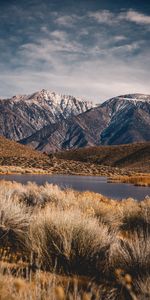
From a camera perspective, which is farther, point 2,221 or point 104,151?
point 104,151

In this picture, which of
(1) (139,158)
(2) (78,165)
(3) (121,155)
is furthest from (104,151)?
(2) (78,165)

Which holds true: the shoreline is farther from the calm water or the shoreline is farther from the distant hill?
the distant hill

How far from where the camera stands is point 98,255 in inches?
273

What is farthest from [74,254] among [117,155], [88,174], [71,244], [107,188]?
[117,155]

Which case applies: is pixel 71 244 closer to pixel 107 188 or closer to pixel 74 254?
pixel 74 254

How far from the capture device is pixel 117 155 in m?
122

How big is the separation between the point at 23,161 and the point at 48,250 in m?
66.5

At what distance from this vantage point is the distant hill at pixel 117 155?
107062 millimetres

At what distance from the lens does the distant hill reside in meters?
107

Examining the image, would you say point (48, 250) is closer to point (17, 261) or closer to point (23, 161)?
point (17, 261)

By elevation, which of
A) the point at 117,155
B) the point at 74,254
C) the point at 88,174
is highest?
the point at 117,155

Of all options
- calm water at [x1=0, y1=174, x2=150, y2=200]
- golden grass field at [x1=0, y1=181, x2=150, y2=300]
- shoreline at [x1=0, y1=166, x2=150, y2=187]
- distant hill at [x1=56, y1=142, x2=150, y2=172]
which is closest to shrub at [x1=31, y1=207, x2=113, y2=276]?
golden grass field at [x1=0, y1=181, x2=150, y2=300]

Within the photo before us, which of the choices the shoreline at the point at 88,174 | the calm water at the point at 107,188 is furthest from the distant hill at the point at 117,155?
the calm water at the point at 107,188

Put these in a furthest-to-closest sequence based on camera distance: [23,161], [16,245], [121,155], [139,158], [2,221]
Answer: [121,155] < [139,158] < [23,161] < [2,221] < [16,245]
